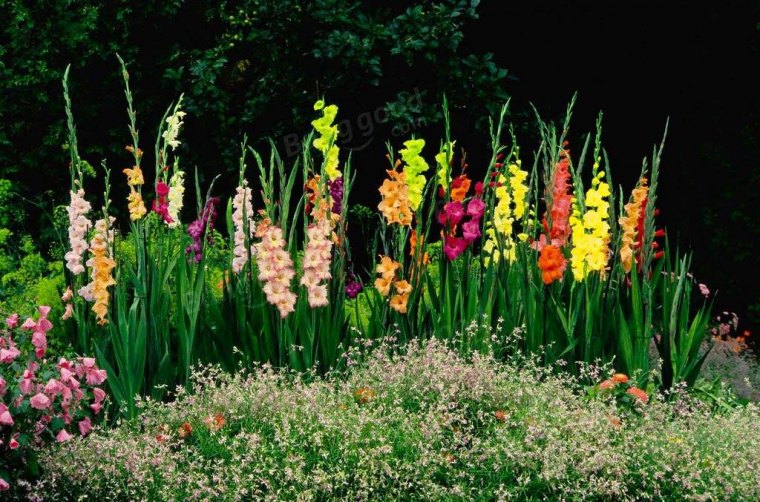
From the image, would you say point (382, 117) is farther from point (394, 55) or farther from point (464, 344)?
point (464, 344)

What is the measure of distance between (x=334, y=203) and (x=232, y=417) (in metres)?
1.41

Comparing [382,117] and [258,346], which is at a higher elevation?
[382,117]

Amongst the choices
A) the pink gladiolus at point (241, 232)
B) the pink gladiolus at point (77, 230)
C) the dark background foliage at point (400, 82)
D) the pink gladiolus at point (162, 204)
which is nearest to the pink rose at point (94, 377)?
the pink gladiolus at point (77, 230)

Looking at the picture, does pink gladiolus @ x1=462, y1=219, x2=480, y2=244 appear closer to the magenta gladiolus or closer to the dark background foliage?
the magenta gladiolus

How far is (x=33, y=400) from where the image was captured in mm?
3766

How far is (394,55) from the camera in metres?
7.48

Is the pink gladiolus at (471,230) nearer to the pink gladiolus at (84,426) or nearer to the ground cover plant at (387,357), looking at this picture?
the ground cover plant at (387,357)

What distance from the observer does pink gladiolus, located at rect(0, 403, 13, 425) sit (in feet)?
12.2

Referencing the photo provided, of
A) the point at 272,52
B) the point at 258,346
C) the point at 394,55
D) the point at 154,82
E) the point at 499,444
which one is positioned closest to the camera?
the point at 499,444

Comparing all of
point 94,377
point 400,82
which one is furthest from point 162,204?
point 400,82

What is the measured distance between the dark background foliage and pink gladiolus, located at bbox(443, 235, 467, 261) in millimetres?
2279

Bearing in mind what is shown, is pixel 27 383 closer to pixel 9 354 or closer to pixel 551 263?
pixel 9 354

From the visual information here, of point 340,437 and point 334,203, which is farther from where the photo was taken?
point 334,203

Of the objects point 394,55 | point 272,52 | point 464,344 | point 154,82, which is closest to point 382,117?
point 394,55
